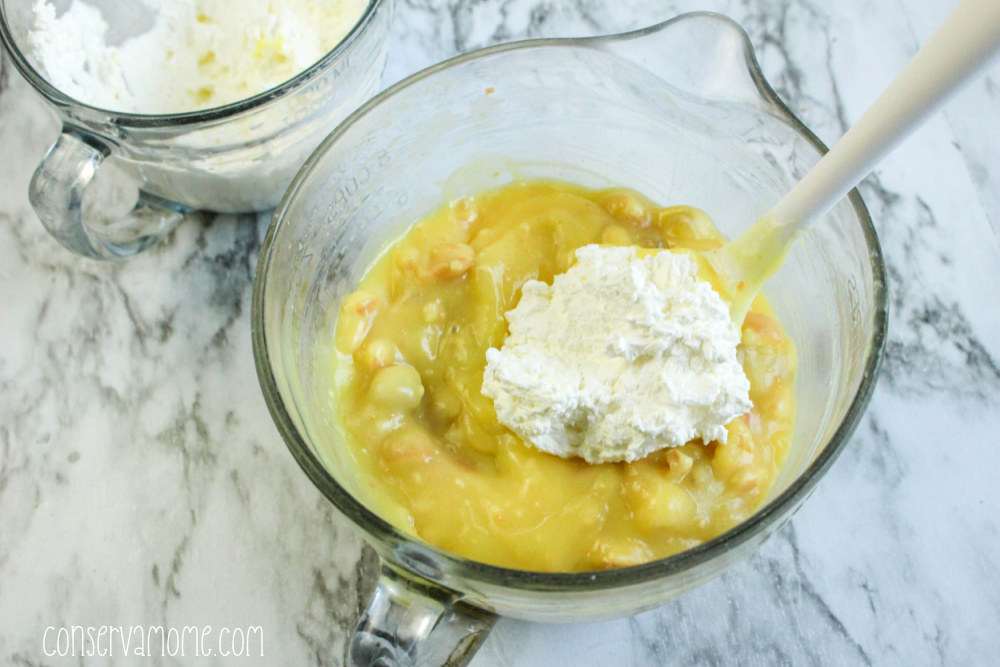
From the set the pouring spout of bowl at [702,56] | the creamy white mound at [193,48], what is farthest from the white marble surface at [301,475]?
the pouring spout of bowl at [702,56]

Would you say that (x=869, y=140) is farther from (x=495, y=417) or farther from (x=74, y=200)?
(x=74, y=200)

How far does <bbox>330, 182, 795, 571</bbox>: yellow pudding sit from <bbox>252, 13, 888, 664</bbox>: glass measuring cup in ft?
0.17

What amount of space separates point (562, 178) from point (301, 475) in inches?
31.4

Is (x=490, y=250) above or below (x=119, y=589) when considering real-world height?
above

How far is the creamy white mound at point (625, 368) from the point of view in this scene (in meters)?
1.20

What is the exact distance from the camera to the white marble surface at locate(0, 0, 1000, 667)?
145 centimetres

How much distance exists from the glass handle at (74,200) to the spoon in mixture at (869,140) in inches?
45.4

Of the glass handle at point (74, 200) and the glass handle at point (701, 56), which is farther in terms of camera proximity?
the glass handle at point (74, 200)

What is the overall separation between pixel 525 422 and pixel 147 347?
89 cm

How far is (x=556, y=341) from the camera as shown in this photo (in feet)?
4.31

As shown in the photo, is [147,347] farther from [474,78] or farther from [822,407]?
[822,407]

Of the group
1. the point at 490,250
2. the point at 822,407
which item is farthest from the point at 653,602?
the point at 490,250

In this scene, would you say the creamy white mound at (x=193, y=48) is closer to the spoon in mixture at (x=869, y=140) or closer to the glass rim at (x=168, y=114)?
the glass rim at (x=168, y=114)

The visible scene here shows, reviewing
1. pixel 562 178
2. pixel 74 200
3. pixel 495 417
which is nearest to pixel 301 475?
pixel 495 417
